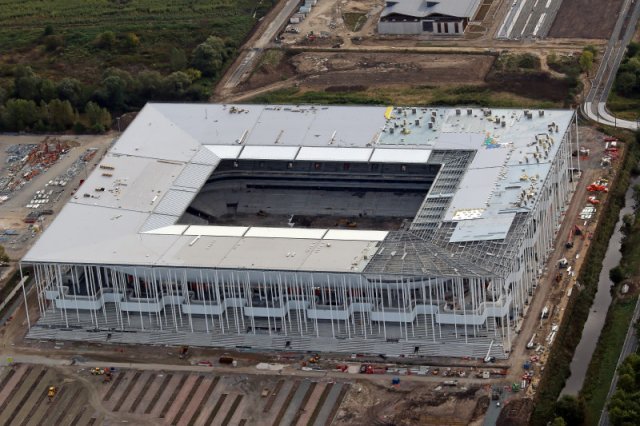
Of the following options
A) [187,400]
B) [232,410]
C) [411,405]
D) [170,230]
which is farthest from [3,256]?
[411,405]

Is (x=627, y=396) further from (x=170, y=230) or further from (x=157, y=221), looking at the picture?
(x=157, y=221)

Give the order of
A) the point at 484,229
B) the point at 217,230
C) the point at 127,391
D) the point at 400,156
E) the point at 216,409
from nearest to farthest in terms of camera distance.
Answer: the point at 216,409
the point at 127,391
the point at 484,229
the point at 217,230
the point at 400,156

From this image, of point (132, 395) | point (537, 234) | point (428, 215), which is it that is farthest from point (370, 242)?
point (132, 395)

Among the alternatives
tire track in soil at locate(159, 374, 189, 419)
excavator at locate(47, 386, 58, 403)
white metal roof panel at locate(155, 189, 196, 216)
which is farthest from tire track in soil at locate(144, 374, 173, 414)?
white metal roof panel at locate(155, 189, 196, 216)

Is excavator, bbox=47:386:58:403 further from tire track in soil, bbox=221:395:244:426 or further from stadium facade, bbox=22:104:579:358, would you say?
tire track in soil, bbox=221:395:244:426

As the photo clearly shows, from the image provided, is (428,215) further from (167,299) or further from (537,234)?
(167,299)

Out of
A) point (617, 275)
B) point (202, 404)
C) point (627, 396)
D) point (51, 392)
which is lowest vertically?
point (51, 392)
